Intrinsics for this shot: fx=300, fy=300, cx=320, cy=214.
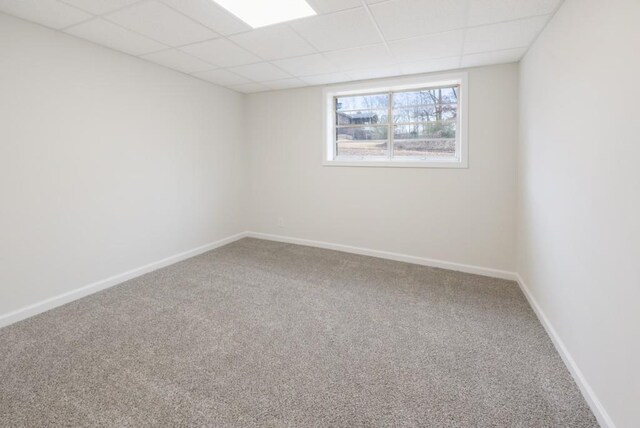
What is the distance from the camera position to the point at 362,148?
438cm

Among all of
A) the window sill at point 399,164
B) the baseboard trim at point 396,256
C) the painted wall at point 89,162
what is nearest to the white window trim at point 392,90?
the window sill at point 399,164

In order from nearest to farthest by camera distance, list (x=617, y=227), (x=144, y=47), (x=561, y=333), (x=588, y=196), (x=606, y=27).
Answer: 1. (x=617, y=227)
2. (x=606, y=27)
3. (x=588, y=196)
4. (x=561, y=333)
5. (x=144, y=47)

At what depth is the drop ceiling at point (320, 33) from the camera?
2.17 m

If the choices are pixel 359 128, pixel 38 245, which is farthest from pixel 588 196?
pixel 38 245

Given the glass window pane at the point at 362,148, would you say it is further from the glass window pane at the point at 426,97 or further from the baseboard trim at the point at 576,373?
the baseboard trim at the point at 576,373

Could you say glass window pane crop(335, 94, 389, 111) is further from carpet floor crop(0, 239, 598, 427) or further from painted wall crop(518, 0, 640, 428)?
carpet floor crop(0, 239, 598, 427)

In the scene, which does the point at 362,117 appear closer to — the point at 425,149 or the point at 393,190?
the point at 425,149

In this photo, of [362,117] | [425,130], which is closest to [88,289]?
[362,117]

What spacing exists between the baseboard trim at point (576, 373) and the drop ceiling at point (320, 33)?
2.31 m

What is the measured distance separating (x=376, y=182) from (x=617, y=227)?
109 inches

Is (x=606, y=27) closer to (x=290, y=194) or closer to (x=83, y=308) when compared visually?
(x=290, y=194)

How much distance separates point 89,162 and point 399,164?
3.41 m

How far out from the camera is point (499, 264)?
3.46 meters

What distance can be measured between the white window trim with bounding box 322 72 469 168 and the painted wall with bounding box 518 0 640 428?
3.12 ft
